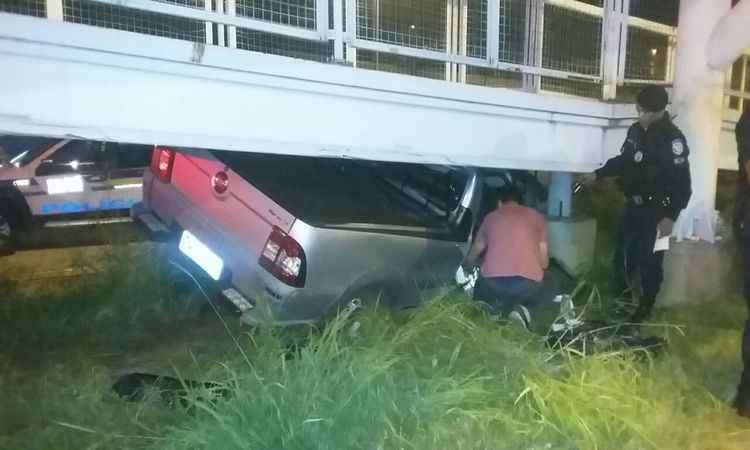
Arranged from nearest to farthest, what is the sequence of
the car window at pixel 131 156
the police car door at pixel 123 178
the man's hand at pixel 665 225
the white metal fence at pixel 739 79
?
the man's hand at pixel 665 225 → the white metal fence at pixel 739 79 → the police car door at pixel 123 178 → the car window at pixel 131 156

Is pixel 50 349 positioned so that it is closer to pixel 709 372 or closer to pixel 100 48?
pixel 100 48

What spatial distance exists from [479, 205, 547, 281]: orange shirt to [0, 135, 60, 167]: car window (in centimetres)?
560

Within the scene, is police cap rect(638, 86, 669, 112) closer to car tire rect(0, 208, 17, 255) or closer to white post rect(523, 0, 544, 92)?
white post rect(523, 0, 544, 92)

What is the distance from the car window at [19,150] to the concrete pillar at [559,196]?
5610 millimetres

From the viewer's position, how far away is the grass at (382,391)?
3379 mm

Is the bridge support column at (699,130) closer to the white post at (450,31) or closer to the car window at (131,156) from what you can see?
the white post at (450,31)

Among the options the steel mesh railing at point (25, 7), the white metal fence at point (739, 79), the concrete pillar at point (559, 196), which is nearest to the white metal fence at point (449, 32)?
the steel mesh railing at point (25, 7)

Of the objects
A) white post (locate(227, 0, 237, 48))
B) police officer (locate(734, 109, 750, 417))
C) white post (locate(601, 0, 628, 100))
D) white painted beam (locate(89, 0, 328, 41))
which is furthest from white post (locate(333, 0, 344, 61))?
white post (locate(601, 0, 628, 100))

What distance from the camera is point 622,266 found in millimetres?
6184

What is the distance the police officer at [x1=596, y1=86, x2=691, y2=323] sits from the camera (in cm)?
566

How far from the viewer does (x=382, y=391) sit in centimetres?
356

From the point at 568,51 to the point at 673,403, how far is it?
3337mm

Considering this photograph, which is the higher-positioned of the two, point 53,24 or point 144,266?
point 53,24

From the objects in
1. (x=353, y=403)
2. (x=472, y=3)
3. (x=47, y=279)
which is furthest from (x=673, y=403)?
(x=47, y=279)
